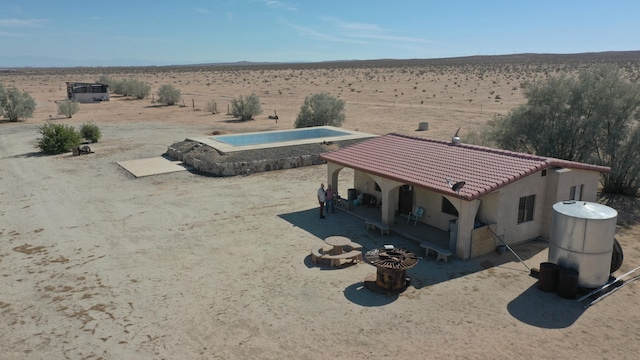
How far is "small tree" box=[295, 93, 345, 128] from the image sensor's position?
38531 millimetres

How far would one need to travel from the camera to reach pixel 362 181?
64.9 feet

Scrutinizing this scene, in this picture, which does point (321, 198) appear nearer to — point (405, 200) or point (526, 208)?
point (405, 200)

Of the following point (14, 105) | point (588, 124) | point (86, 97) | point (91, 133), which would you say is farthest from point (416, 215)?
point (86, 97)

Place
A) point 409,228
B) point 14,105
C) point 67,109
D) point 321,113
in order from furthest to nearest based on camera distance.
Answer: point 67,109 < point 14,105 < point 321,113 < point 409,228

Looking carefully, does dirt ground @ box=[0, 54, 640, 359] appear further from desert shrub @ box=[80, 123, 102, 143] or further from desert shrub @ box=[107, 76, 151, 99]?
desert shrub @ box=[107, 76, 151, 99]

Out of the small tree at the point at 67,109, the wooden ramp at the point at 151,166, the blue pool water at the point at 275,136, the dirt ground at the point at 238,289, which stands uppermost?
the small tree at the point at 67,109

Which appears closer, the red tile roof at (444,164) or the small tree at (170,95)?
the red tile roof at (444,164)

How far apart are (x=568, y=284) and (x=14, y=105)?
161ft

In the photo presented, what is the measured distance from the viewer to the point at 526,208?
1525 centimetres

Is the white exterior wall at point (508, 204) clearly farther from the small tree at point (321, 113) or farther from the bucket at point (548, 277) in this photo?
the small tree at point (321, 113)

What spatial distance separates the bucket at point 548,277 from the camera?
12.1 meters

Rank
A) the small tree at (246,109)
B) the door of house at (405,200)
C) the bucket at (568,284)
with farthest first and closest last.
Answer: the small tree at (246,109)
the door of house at (405,200)
the bucket at (568,284)

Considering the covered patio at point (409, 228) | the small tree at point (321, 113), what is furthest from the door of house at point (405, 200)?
the small tree at point (321, 113)

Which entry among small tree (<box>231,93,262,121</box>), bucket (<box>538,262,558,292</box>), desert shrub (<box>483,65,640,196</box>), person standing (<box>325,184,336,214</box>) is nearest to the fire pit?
bucket (<box>538,262,558,292</box>)
